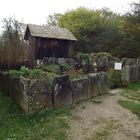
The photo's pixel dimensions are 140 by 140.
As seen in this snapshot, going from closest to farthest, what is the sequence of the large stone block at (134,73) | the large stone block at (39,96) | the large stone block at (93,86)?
the large stone block at (39,96), the large stone block at (93,86), the large stone block at (134,73)

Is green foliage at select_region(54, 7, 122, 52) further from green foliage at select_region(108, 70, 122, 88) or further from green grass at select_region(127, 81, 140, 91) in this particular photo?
green foliage at select_region(108, 70, 122, 88)

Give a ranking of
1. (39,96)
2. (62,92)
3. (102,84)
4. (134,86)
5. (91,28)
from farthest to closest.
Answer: (91,28), (134,86), (102,84), (62,92), (39,96)

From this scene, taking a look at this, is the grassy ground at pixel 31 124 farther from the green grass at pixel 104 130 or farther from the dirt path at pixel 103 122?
the green grass at pixel 104 130

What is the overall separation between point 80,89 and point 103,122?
2.39m

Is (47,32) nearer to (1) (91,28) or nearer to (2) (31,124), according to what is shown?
(1) (91,28)

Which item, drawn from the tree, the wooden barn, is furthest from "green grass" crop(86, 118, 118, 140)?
the wooden barn

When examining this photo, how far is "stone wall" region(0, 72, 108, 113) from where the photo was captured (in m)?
9.48

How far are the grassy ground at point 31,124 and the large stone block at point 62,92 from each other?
1.20 ft

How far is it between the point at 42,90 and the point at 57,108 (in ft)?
3.08

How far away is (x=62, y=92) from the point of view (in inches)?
420

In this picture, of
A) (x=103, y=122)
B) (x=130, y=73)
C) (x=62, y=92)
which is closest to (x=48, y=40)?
(x=130, y=73)

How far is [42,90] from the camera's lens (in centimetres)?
983

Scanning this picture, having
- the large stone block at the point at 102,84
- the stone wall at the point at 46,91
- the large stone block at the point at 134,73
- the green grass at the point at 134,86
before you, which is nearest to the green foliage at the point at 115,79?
the green grass at the point at 134,86

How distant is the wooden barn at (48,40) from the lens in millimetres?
27812
